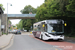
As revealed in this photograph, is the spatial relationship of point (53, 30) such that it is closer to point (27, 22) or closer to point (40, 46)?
point (40, 46)

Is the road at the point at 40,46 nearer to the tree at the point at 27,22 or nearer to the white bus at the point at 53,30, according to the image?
the white bus at the point at 53,30

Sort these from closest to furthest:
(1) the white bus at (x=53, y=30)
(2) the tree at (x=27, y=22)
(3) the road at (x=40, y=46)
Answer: (3) the road at (x=40, y=46) < (1) the white bus at (x=53, y=30) < (2) the tree at (x=27, y=22)

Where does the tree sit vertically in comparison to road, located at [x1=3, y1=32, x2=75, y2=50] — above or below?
above

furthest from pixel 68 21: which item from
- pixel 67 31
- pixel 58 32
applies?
pixel 58 32

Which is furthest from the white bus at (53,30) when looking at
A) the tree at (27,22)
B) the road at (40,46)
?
the tree at (27,22)

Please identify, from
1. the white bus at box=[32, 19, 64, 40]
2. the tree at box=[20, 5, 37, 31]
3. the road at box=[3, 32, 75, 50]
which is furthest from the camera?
the tree at box=[20, 5, 37, 31]

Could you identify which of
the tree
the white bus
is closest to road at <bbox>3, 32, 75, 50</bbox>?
the white bus

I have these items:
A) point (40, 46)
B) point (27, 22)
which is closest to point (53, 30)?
point (40, 46)

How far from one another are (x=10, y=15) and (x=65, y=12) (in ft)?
106

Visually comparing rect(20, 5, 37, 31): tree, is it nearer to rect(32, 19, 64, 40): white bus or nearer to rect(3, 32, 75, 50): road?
rect(32, 19, 64, 40): white bus

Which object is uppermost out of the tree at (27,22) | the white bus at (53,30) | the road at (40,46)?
the tree at (27,22)

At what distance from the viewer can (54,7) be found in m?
23.4

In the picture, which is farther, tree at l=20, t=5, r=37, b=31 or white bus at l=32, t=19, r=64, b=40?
tree at l=20, t=5, r=37, b=31

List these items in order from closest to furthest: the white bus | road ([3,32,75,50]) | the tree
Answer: road ([3,32,75,50])
the white bus
the tree
